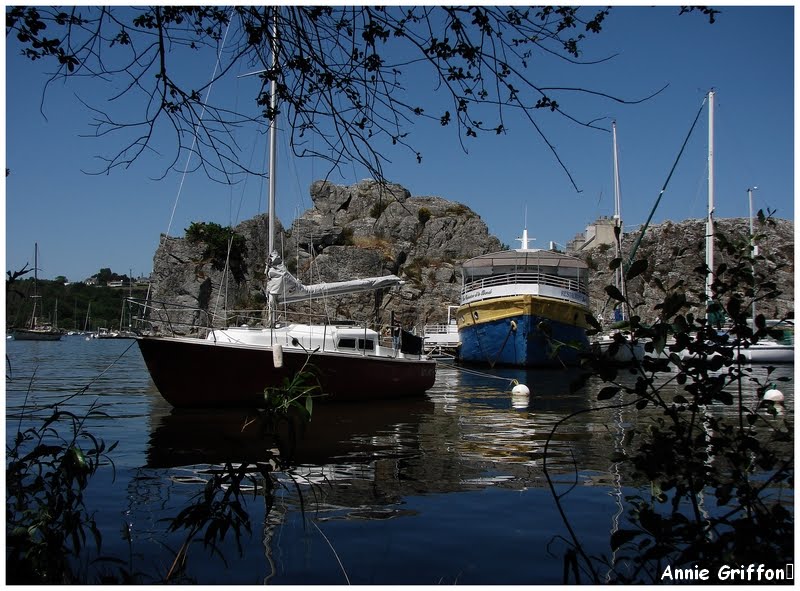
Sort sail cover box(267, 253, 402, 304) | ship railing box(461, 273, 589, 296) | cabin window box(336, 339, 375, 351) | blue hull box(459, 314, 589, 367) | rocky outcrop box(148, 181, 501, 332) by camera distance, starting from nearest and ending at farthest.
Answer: cabin window box(336, 339, 375, 351) → sail cover box(267, 253, 402, 304) → blue hull box(459, 314, 589, 367) → ship railing box(461, 273, 589, 296) → rocky outcrop box(148, 181, 501, 332)

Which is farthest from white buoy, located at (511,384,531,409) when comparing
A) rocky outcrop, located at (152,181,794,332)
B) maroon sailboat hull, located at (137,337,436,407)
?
rocky outcrop, located at (152,181,794,332)

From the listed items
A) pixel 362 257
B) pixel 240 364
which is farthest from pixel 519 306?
pixel 362 257

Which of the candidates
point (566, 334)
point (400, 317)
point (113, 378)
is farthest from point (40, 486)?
point (400, 317)

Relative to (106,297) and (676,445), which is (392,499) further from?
(106,297)

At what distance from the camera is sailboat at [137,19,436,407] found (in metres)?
15.3

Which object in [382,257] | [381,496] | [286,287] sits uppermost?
[382,257]

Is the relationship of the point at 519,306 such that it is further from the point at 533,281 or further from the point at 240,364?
the point at 240,364

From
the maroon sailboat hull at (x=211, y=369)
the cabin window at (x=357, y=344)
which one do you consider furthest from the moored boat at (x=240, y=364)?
the cabin window at (x=357, y=344)

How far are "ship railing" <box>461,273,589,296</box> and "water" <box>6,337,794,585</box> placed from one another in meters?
20.9

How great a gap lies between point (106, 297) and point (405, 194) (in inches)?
1996

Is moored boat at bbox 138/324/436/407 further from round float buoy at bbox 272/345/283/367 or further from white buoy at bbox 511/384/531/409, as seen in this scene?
white buoy at bbox 511/384/531/409

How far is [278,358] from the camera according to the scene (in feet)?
48.2

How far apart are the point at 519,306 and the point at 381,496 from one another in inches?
1069

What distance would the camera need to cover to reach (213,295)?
75.1 meters
